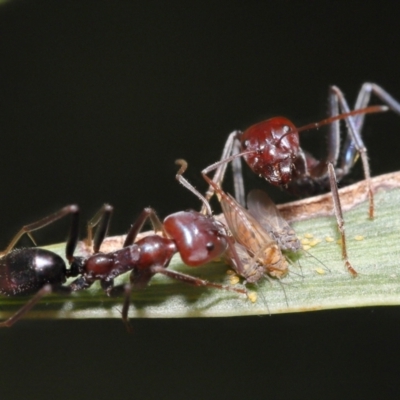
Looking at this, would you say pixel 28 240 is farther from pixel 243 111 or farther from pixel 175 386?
pixel 243 111

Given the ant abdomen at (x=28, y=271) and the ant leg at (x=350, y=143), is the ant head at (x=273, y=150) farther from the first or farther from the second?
the ant abdomen at (x=28, y=271)

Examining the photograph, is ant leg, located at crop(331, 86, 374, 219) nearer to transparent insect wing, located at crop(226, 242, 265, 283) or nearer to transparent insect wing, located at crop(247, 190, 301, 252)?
transparent insect wing, located at crop(247, 190, 301, 252)

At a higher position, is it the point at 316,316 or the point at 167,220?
the point at 167,220

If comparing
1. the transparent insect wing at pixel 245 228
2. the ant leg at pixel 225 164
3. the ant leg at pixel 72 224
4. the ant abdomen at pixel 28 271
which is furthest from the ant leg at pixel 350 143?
the ant abdomen at pixel 28 271

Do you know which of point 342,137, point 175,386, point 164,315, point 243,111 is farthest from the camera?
point 243,111

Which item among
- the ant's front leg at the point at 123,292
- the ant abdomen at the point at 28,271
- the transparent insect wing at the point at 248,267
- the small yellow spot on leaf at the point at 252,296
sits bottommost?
the small yellow spot on leaf at the point at 252,296

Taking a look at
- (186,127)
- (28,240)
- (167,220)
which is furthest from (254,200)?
(186,127)

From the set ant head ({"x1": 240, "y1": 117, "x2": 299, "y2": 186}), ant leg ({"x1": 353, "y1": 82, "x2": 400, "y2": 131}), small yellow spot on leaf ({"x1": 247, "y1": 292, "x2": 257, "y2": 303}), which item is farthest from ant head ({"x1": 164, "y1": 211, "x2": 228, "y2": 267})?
ant leg ({"x1": 353, "y1": 82, "x2": 400, "y2": 131})
